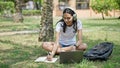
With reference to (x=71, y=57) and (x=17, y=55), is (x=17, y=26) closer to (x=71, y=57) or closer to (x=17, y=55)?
(x=17, y=55)

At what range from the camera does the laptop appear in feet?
24.2

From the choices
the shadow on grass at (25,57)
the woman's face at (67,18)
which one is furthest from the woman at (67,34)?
the shadow on grass at (25,57)

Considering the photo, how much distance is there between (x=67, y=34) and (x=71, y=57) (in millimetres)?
844

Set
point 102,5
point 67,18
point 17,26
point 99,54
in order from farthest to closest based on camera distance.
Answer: point 102,5 < point 17,26 < point 99,54 < point 67,18

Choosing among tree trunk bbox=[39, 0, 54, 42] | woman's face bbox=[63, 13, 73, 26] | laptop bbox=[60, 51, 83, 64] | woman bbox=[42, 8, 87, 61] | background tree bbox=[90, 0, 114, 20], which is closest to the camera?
laptop bbox=[60, 51, 83, 64]

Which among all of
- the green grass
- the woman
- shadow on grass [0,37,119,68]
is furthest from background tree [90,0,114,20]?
the woman

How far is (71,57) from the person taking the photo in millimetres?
7426

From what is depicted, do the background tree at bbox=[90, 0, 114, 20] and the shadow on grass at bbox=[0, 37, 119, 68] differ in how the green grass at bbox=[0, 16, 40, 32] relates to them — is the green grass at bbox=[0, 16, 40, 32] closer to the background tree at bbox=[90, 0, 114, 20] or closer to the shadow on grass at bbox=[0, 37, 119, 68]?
the shadow on grass at bbox=[0, 37, 119, 68]

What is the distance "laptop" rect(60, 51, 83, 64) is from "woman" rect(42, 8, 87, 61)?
364mm

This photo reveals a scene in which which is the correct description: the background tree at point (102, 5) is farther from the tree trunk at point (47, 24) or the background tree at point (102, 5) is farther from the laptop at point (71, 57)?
the laptop at point (71, 57)

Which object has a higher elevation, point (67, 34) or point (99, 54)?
point (67, 34)

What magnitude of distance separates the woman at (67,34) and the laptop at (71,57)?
1.19 feet

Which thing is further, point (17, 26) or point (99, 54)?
point (17, 26)

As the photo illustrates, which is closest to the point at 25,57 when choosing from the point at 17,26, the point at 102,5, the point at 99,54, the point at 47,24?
the point at 99,54
